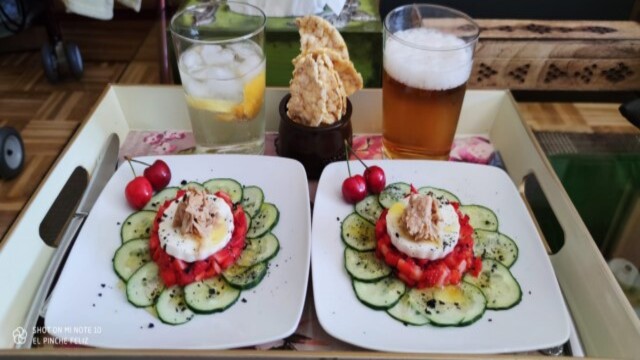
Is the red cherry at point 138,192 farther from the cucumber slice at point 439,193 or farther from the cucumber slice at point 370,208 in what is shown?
the cucumber slice at point 439,193

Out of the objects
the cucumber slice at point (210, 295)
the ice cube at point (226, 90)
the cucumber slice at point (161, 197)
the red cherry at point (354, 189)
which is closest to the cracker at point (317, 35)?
the ice cube at point (226, 90)

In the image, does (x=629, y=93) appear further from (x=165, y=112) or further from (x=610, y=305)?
(x=165, y=112)

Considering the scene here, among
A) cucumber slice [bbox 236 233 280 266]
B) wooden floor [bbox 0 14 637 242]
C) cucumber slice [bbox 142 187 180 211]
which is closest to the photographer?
Answer: cucumber slice [bbox 236 233 280 266]

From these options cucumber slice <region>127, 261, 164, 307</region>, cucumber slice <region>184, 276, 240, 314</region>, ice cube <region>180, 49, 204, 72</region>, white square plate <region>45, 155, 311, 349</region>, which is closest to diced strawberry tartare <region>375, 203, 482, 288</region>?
white square plate <region>45, 155, 311, 349</region>

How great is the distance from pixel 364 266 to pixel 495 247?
0.22 meters

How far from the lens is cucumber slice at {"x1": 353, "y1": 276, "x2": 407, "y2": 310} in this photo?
27.5 inches

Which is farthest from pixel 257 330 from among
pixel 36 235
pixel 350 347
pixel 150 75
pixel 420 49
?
pixel 150 75

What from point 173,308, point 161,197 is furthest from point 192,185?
point 173,308

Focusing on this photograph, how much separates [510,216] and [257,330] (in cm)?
46

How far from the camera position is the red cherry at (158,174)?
0.88 metres

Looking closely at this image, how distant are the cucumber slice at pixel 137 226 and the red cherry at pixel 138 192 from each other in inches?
0.7

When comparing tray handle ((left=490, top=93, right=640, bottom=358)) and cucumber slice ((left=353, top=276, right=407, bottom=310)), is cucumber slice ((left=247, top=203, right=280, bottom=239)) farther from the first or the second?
tray handle ((left=490, top=93, right=640, bottom=358))

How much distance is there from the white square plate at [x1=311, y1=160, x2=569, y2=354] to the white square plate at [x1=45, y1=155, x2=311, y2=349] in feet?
0.11

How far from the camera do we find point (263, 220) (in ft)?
2.72
